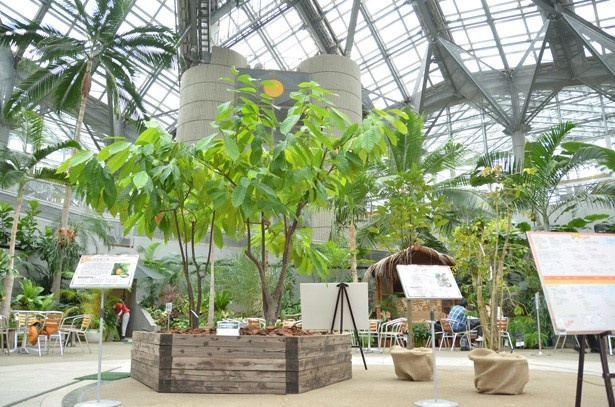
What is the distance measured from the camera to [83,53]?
46.5 feet

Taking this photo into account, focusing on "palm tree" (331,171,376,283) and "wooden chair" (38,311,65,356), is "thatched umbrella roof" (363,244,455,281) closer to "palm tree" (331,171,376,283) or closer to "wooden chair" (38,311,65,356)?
"palm tree" (331,171,376,283)

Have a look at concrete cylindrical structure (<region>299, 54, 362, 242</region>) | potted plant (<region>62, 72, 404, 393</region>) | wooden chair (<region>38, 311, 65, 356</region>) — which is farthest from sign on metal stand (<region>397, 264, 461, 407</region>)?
concrete cylindrical structure (<region>299, 54, 362, 242</region>)

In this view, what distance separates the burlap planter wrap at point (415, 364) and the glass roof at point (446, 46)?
1578 cm

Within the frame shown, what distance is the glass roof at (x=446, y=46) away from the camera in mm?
20953

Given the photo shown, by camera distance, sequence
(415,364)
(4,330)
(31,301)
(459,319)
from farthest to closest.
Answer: (31,301) < (459,319) < (4,330) < (415,364)

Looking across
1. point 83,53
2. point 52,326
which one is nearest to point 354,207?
point 52,326

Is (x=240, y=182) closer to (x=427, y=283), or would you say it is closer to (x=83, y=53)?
(x=427, y=283)

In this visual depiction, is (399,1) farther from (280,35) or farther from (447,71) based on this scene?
(280,35)

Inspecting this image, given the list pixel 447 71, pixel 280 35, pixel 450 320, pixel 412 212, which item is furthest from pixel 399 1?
pixel 412 212

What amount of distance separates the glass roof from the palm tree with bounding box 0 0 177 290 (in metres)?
5.87

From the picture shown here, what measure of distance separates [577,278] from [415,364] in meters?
2.79

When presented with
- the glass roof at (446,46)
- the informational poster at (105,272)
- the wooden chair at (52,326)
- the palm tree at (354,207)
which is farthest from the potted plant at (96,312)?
the glass roof at (446,46)

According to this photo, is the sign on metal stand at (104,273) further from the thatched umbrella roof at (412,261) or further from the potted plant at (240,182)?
the thatched umbrella roof at (412,261)

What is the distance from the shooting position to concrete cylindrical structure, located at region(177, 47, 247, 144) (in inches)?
747
